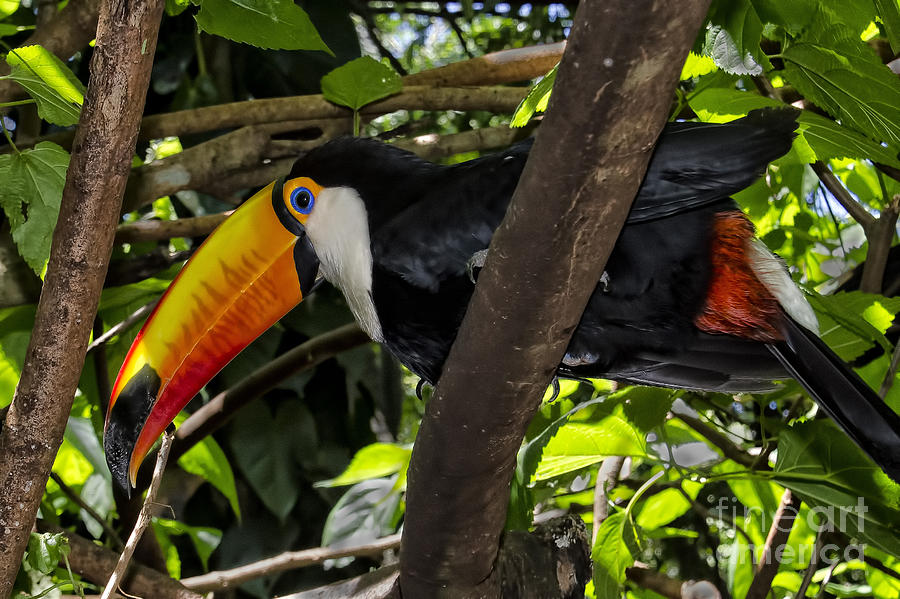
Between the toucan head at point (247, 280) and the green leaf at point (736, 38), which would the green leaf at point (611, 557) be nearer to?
the toucan head at point (247, 280)

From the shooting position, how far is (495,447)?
32.5 inches

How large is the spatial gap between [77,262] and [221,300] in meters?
0.35

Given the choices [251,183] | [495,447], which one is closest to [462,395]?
[495,447]

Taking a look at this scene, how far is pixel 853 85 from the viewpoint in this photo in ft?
3.34

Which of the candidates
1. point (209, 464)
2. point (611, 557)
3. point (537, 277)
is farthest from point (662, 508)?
point (537, 277)

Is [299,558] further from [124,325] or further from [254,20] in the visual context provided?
[254,20]

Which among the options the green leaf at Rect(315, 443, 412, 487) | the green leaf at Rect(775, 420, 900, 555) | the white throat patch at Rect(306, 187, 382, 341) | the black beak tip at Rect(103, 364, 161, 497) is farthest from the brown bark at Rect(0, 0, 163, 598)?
the green leaf at Rect(775, 420, 900, 555)

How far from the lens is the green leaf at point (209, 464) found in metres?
1.62

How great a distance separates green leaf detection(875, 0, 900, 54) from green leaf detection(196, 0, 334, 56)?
0.61 metres

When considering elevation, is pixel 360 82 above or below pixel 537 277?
above

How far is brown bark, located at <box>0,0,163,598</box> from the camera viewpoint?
840 mm

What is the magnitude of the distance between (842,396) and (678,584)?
71 cm

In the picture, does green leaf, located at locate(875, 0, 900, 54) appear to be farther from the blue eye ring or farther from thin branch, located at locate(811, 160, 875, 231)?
the blue eye ring

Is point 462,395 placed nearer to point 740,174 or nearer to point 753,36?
point 740,174
